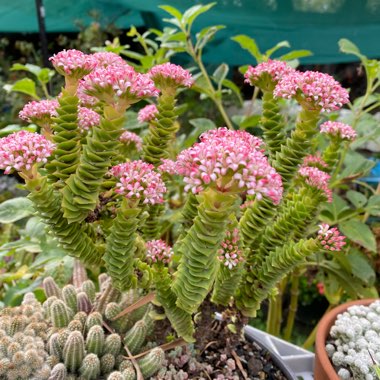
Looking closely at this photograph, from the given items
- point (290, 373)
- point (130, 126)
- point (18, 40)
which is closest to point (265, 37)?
point (130, 126)

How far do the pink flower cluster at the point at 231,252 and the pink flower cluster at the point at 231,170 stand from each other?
192mm

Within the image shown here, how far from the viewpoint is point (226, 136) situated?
58 cm

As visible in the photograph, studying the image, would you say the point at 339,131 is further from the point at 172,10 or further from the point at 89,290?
the point at 172,10

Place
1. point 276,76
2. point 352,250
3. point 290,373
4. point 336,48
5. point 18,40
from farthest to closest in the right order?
1. point 18,40
2. point 336,48
3. point 352,250
4. point 290,373
5. point 276,76

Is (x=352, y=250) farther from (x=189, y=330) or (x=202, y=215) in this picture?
(x=202, y=215)

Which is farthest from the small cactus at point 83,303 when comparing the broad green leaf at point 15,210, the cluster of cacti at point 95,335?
the broad green leaf at point 15,210

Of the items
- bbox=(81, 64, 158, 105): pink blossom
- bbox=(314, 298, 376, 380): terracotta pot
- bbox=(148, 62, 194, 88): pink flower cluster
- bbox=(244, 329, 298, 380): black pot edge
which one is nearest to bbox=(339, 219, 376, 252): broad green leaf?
bbox=(314, 298, 376, 380): terracotta pot

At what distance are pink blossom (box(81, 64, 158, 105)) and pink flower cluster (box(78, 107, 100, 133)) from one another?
15cm

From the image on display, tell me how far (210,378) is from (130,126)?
2.55ft

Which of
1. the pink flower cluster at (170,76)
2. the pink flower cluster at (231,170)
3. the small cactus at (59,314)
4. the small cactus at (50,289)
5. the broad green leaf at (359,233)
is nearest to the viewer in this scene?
the pink flower cluster at (231,170)

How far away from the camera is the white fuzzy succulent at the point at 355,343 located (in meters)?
0.88

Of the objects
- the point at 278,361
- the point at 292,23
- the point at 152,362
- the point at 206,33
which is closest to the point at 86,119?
the point at 152,362

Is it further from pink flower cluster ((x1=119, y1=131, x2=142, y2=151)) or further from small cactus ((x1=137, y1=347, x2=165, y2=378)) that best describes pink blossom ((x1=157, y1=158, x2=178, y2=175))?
small cactus ((x1=137, y1=347, x2=165, y2=378))

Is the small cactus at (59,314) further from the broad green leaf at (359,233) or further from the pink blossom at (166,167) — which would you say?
the broad green leaf at (359,233)
